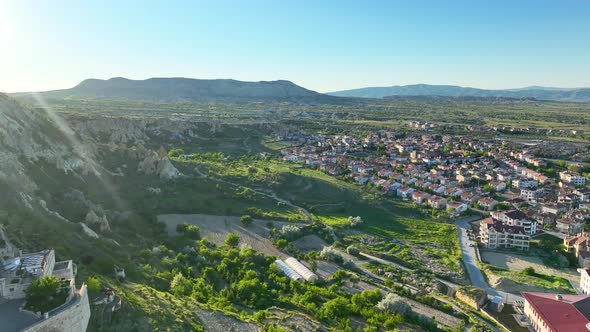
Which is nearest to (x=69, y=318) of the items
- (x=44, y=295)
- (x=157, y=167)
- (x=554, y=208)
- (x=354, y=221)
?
(x=44, y=295)

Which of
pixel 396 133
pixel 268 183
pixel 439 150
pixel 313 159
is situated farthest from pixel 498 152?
pixel 268 183

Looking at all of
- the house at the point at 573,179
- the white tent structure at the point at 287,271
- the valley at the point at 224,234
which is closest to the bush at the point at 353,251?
the valley at the point at 224,234

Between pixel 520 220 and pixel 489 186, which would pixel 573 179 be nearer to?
pixel 489 186

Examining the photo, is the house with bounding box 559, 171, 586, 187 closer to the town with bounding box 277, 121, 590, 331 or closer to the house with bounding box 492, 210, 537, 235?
the town with bounding box 277, 121, 590, 331

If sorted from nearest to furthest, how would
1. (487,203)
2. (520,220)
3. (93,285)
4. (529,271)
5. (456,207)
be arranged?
(93,285) → (529,271) → (520,220) → (456,207) → (487,203)

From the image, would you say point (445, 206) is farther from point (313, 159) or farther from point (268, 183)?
point (313, 159)

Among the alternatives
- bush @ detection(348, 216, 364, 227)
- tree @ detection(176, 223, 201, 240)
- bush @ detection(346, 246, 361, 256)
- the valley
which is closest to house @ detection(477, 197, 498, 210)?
the valley
